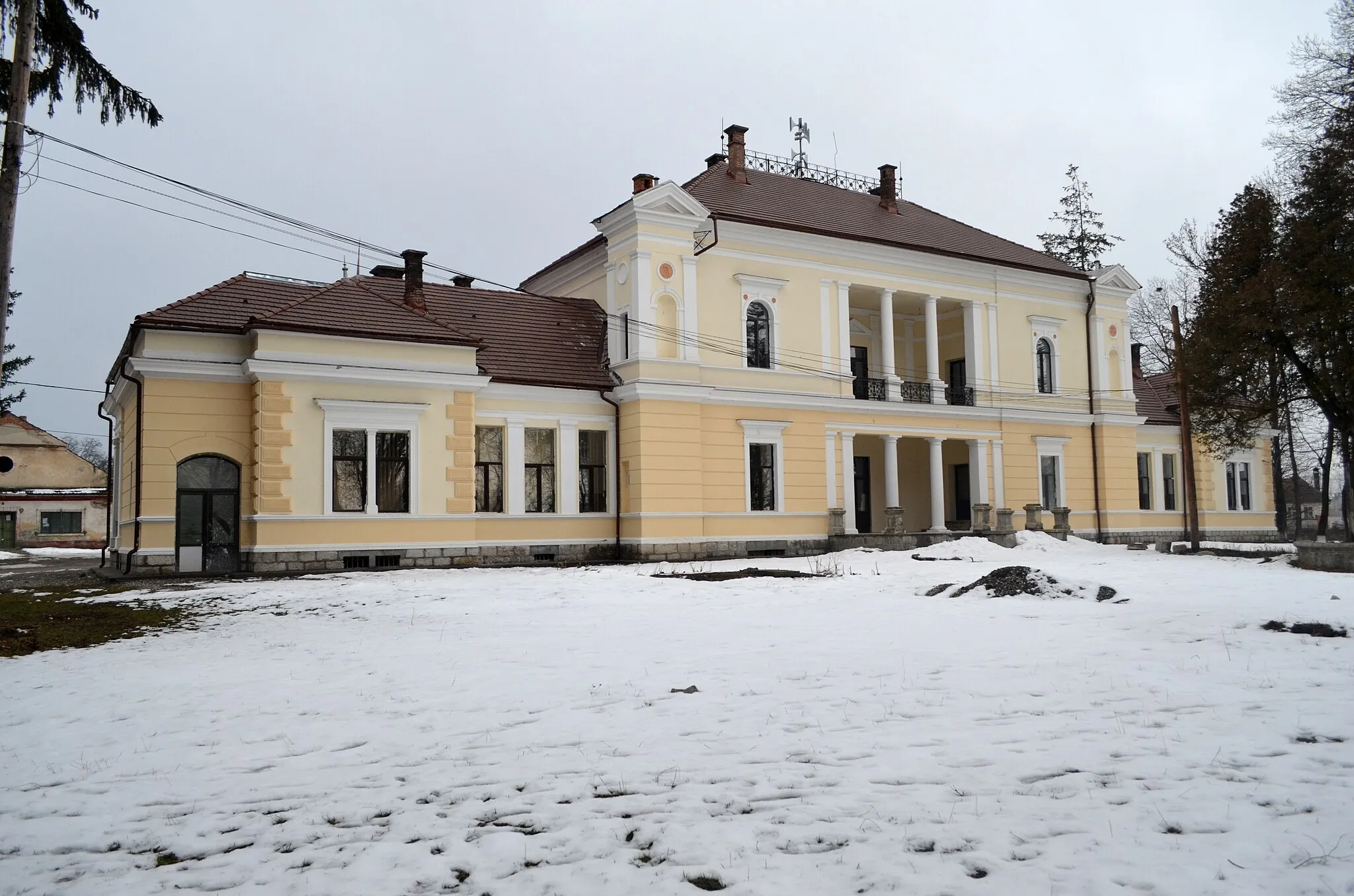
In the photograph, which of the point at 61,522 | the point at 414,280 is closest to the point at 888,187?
the point at 414,280

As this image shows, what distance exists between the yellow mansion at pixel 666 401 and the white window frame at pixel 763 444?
0.08 metres

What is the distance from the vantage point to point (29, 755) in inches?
227

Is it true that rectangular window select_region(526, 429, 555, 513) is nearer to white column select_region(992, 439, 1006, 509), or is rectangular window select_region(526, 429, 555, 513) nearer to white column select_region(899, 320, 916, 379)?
white column select_region(899, 320, 916, 379)

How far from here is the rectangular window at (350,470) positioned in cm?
2038

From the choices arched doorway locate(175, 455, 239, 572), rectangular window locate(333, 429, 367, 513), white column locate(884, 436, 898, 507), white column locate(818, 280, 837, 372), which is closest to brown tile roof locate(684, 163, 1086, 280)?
white column locate(818, 280, 837, 372)

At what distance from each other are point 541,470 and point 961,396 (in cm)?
1467

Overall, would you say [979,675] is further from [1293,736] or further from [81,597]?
[81,597]

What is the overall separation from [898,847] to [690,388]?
20491 mm

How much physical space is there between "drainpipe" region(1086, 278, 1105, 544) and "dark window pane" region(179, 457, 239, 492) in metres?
26.2

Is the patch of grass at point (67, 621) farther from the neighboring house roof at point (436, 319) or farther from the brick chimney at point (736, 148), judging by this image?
the brick chimney at point (736, 148)

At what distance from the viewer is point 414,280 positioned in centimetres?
2362

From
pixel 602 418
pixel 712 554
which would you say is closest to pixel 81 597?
pixel 602 418

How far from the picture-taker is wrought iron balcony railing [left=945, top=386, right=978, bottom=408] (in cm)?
2997

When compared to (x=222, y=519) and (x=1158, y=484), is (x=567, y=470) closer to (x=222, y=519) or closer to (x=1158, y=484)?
(x=222, y=519)
